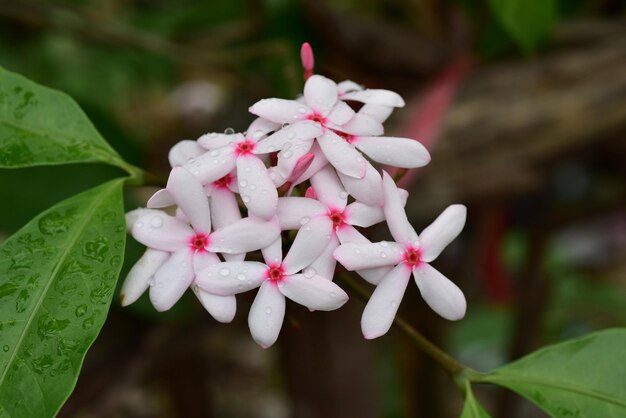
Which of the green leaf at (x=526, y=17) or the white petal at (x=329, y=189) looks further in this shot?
the green leaf at (x=526, y=17)

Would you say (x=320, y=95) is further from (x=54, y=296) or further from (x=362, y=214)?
(x=54, y=296)

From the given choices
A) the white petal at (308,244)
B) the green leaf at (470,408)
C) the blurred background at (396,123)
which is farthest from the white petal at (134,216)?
the blurred background at (396,123)

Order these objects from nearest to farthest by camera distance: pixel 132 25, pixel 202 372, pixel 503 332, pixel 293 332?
pixel 293 332
pixel 132 25
pixel 202 372
pixel 503 332

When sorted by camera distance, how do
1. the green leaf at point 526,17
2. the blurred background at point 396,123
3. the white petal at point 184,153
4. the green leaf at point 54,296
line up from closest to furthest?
1. the green leaf at point 54,296
2. the white petal at point 184,153
3. the green leaf at point 526,17
4. the blurred background at point 396,123

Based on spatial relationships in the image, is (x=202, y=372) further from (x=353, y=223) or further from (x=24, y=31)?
(x=353, y=223)

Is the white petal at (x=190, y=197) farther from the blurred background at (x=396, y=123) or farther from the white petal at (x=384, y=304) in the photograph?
the blurred background at (x=396, y=123)

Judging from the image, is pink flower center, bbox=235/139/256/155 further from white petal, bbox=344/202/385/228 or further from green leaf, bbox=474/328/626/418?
green leaf, bbox=474/328/626/418

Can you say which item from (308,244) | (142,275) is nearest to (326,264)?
(308,244)

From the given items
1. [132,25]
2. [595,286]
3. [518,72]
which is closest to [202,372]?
[132,25]
